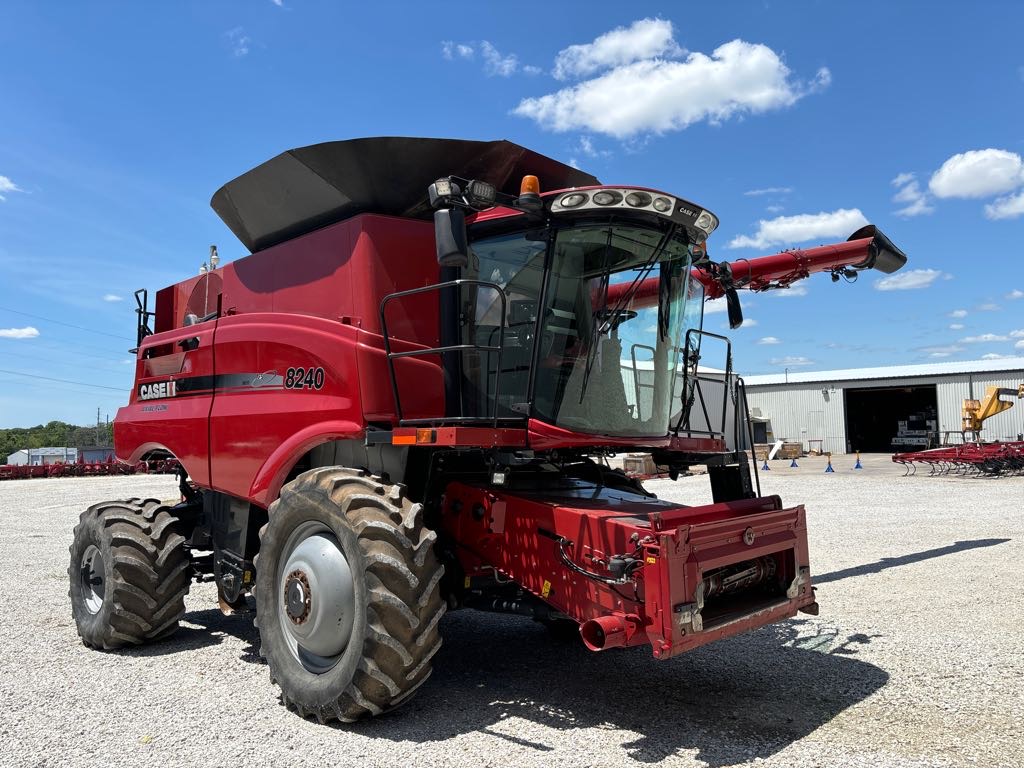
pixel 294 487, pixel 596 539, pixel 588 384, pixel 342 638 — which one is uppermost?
pixel 588 384

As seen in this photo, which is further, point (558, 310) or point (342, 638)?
point (558, 310)

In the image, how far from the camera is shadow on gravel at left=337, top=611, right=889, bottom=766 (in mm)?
4219

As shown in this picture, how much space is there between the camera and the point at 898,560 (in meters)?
9.79

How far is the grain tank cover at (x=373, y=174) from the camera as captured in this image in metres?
5.34

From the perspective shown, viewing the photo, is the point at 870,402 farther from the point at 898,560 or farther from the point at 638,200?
the point at 638,200

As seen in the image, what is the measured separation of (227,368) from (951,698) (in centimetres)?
576

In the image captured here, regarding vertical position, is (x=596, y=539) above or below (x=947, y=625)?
above

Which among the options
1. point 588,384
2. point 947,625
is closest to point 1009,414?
point 947,625

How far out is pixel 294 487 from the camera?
496cm

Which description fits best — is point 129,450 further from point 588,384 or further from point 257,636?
point 588,384

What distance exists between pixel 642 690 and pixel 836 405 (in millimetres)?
44792

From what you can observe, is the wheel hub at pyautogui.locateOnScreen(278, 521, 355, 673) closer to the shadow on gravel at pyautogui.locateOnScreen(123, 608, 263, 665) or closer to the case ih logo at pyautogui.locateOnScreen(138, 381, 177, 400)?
the shadow on gravel at pyautogui.locateOnScreen(123, 608, 263, 665)

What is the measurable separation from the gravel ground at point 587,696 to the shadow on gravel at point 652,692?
17 mm

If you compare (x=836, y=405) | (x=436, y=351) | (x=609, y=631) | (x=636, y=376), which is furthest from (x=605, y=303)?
(x=836, y=405)
